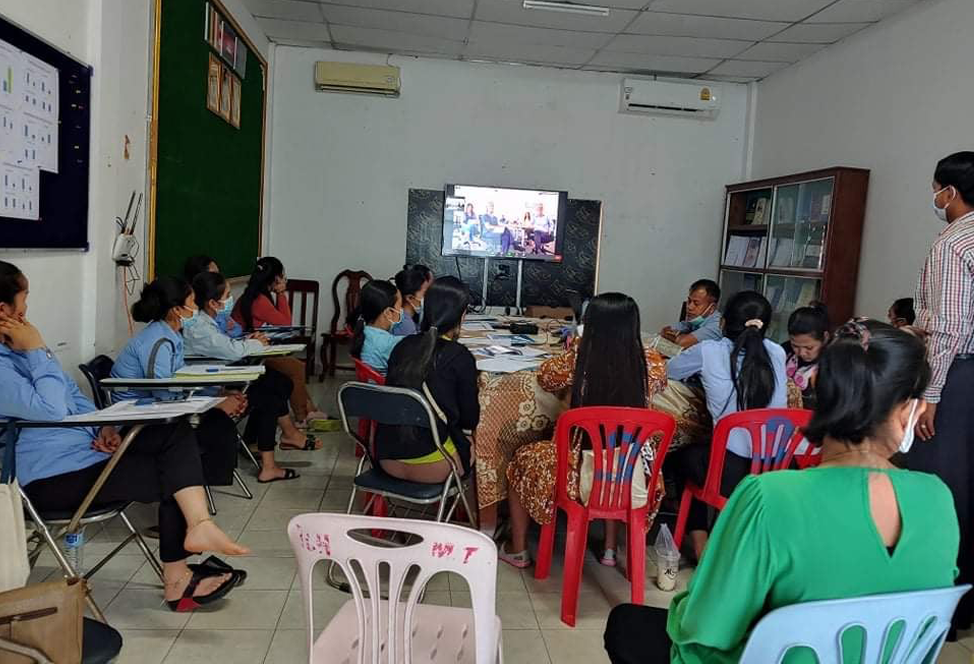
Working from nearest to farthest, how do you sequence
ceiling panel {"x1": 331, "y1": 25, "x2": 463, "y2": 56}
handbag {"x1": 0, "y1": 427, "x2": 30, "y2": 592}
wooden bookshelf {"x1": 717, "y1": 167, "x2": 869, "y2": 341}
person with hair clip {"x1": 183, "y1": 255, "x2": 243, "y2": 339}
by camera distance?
handbag {"x1": 0, "y1": 427, "x2": 30, "y2": 592}, person with hair clip {"x1": 183, "y1": 255, "x2": 243, "y2": 339}, wooden bookshelf {"x1": 717, "y1": 167, "x2": 869, "y2": 341}, ceiling panel {"x1": 331, "y1": 25, "x2": 463, "y2": 56}

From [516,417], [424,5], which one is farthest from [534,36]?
[516,417]

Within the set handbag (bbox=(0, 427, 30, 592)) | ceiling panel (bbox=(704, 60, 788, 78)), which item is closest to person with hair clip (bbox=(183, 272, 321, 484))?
handbag (bbox=(0, 427, 30, 592))

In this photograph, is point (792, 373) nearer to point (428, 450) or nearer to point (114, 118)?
point (428, 450)

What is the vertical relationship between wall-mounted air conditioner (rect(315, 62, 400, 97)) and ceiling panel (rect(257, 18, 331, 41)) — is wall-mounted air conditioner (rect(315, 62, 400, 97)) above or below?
below

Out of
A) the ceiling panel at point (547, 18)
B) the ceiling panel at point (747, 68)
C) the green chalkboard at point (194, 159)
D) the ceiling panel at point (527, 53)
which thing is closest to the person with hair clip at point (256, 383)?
the green chalkboard at point (194, 159)

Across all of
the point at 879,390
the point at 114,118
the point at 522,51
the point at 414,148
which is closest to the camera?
the point at 879,390

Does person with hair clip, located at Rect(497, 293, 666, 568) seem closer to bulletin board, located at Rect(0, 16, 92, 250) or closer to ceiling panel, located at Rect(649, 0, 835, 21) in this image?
bulletin board, located at Rect(0, 16, 92, 250)

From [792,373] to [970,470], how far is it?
2.90 ft

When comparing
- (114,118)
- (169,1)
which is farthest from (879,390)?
(169,1)

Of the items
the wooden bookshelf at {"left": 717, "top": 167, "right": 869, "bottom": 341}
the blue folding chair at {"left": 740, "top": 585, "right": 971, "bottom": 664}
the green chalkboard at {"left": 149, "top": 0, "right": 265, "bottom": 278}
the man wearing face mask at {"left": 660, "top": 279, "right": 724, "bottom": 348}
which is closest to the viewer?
the blue folding chair at {"left": 740, "top": 585, "right": 971, "bottom": 664}

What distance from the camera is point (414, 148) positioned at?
602 cm

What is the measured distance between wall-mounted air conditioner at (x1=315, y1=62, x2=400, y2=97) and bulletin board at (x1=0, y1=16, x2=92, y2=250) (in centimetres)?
330

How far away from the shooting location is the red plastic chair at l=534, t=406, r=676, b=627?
2.17 metres

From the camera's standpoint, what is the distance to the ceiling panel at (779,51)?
509cm
